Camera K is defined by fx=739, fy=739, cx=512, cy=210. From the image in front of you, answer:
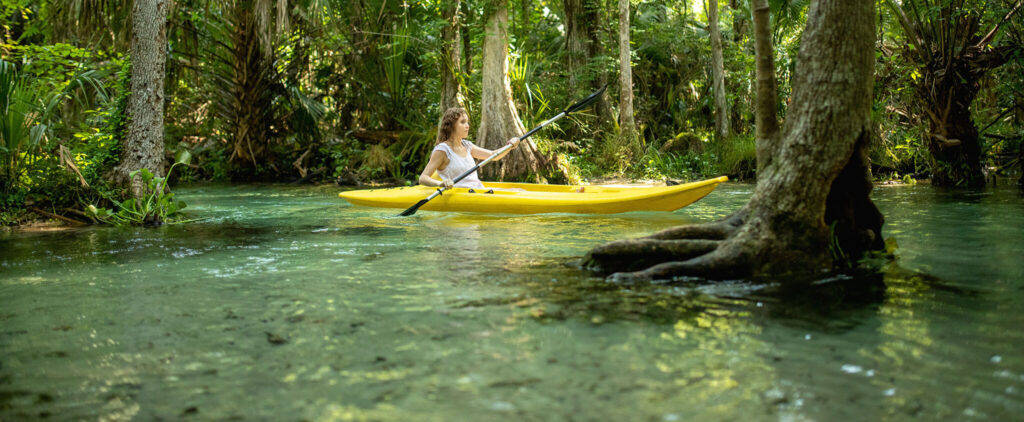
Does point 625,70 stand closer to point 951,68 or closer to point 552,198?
point 951,68

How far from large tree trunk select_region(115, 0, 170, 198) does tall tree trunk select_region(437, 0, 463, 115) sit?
4925 millimetres

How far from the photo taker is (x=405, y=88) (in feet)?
42.7

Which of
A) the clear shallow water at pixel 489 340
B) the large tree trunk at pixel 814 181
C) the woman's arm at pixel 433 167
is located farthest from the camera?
the woman's arm at pixel 433 167

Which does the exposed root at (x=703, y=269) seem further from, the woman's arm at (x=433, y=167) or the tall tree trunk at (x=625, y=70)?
the tall tree trunk at (x=625, y=70)

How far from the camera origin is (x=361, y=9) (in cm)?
1266

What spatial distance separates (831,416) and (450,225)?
498 centimetres

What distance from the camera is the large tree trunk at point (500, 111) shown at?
33.8 ft

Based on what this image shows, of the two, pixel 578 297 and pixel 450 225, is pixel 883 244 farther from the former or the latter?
pixel 450 225

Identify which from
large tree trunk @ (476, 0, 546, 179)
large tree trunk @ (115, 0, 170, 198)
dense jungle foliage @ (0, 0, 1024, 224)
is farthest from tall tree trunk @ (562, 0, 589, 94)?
large tree trunk @ (115, 0, 170, 198)

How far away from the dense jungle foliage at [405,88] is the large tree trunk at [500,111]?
0.30 metres

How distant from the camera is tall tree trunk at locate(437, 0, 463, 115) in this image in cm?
1122

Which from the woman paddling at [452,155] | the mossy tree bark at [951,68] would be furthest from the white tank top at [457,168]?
the mossy tree bark at [951,68]

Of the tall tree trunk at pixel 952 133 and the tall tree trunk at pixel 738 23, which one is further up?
the tall tree trunk at pixel 738 23

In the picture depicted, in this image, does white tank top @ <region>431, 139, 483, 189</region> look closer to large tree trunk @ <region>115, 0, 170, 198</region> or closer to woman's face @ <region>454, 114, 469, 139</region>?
woman's face @ <region>454, 114, 469, 139</region>
